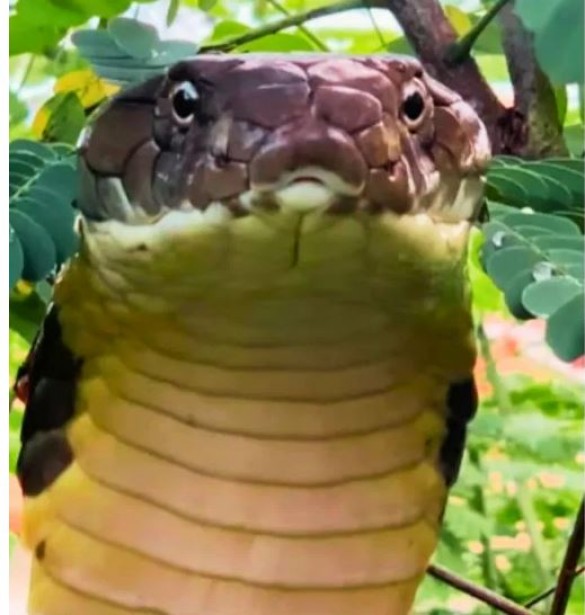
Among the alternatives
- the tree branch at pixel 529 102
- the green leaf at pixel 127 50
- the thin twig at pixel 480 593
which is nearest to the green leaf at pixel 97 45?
the green leaf at pixel 127 50

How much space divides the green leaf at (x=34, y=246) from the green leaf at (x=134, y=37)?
112 millimetres

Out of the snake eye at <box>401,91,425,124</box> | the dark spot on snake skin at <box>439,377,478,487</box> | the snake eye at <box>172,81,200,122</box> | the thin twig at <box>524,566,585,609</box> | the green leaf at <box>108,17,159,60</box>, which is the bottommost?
the thin twig at <box>524,566,585,609</box>

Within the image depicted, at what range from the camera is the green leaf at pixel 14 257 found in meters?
0.70

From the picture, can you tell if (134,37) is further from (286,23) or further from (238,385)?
(238,385)

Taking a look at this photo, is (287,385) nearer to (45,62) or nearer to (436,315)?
(436,315)

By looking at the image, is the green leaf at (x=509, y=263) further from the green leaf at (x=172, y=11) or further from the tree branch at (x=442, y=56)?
the green leaf at (x=172, y=11)

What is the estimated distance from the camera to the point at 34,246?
713 millimetres

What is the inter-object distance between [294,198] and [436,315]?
0.19 meters

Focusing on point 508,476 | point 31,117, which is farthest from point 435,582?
point 31,117

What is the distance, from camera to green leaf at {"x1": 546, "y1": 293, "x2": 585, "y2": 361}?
25.8 inches

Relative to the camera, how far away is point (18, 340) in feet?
3.19

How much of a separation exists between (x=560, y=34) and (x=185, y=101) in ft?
0.56

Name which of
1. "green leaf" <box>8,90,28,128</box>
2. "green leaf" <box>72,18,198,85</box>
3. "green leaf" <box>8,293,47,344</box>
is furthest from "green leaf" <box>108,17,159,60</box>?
"green leaf" <box>8,293,47,344</box>

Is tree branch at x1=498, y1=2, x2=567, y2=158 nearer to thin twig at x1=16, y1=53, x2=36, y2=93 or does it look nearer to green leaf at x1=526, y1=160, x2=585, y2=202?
green leaf at x1=526, y1=160, x2=585, y2=202
